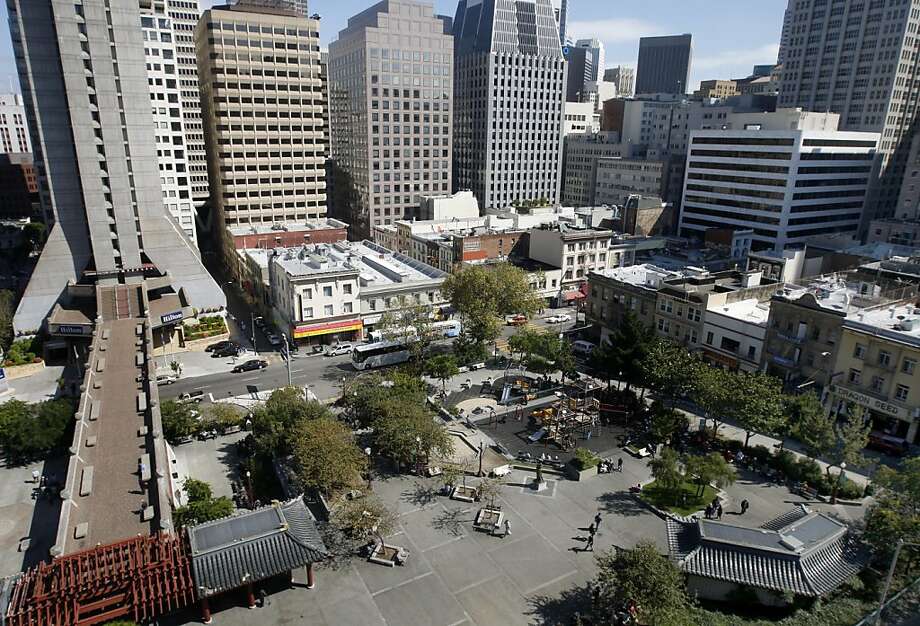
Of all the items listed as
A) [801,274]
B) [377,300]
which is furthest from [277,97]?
[801,274]

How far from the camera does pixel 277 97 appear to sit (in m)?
119

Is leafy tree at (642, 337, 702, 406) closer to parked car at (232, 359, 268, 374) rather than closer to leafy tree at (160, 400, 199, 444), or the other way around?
leafy tree at (160, 400, 199, 444)

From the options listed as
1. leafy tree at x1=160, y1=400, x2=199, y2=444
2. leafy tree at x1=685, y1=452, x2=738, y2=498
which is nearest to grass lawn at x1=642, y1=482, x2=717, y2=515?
leafy tree at x1=685, y1=452, x2=738, y2=498

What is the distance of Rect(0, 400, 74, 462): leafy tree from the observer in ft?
158

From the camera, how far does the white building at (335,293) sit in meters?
76.2

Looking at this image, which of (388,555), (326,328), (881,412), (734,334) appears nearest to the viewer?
(388,555)

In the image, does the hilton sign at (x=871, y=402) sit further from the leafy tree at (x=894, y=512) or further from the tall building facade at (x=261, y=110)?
the tall building facade at (x=261, y=110)

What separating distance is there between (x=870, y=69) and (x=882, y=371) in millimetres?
128209

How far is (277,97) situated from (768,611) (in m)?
120

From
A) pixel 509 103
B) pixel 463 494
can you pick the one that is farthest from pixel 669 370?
pixel 509 103

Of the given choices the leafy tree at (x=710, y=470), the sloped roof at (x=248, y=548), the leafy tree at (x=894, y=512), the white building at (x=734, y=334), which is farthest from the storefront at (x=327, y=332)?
the leafy tree at (x=894, y=512)

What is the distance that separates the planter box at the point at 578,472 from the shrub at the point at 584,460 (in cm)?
25

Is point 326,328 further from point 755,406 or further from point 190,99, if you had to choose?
point 190,99

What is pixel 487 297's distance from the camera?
74.3 metres
